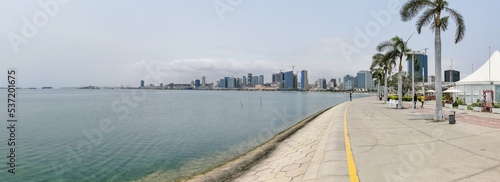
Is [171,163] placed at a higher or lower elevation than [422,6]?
lower

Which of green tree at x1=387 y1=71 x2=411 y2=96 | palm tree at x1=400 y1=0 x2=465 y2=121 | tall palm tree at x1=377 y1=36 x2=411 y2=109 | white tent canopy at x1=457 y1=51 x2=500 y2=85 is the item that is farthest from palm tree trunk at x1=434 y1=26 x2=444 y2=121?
green tree at x1=387 y1=71 x2=411 y2=96

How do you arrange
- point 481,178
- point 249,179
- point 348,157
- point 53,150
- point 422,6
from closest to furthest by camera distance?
point 481,178 → point 348,157 → point 249,179 → point 53,150 → point 422,6

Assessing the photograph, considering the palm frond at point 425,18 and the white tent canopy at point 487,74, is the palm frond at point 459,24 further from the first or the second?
the white tent canopy at point 487,74

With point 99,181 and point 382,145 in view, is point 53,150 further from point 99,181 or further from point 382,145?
point 382,145

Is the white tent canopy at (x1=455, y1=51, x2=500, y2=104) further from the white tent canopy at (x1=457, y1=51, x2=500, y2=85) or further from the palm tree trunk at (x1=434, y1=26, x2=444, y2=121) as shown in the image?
the palm tree trunk at (x1=434, y1=26, x2=444, y2=121)

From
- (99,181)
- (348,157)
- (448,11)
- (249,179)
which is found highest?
(448,11)

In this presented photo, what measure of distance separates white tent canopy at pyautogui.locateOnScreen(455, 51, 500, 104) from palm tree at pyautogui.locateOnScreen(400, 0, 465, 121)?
19.3 metres

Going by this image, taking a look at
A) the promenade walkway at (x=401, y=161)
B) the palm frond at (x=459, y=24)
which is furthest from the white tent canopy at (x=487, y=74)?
the promenade walkway at (x=401, y=161)

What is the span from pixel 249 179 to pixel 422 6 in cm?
1806

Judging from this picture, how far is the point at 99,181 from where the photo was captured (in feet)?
34.3

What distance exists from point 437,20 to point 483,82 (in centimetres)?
2146

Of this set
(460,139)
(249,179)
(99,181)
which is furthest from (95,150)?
(460,139)

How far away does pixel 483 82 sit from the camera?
101 ft

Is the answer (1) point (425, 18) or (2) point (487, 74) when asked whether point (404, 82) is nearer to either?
(2) point (487, 74)
